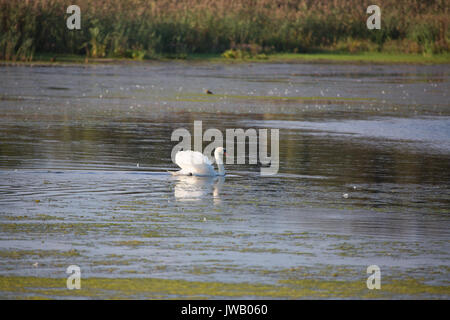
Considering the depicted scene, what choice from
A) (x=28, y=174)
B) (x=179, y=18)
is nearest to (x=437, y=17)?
(x=179, y=18)

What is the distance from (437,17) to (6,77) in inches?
888

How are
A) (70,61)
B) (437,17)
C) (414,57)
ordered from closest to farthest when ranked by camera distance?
(70,61) < (414,57) < (437,17)

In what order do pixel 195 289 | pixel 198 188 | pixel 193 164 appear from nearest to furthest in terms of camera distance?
pixel 195 289, pixel 198 188, pixel 193 164

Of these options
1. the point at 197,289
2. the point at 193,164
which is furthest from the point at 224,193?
the point at 197,289

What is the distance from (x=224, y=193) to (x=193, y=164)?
119cm

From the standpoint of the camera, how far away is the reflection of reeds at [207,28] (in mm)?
34281

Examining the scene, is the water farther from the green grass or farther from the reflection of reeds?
the reflection of reeds

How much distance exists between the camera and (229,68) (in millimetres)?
34062

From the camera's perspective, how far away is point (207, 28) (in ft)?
131

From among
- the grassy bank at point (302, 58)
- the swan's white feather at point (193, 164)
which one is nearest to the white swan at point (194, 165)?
the swan's white feather at point (193, 164)

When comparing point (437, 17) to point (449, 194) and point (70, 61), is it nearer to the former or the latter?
point (70, 61)

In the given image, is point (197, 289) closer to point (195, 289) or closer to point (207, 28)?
point (195, 289)

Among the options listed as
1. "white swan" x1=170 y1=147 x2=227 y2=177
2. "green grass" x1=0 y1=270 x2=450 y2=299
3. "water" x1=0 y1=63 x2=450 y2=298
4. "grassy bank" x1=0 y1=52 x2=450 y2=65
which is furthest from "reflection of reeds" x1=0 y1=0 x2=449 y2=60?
"green grass" x1=0 y1=270 x2=450 y2=299

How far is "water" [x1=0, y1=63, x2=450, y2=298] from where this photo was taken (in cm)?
823
